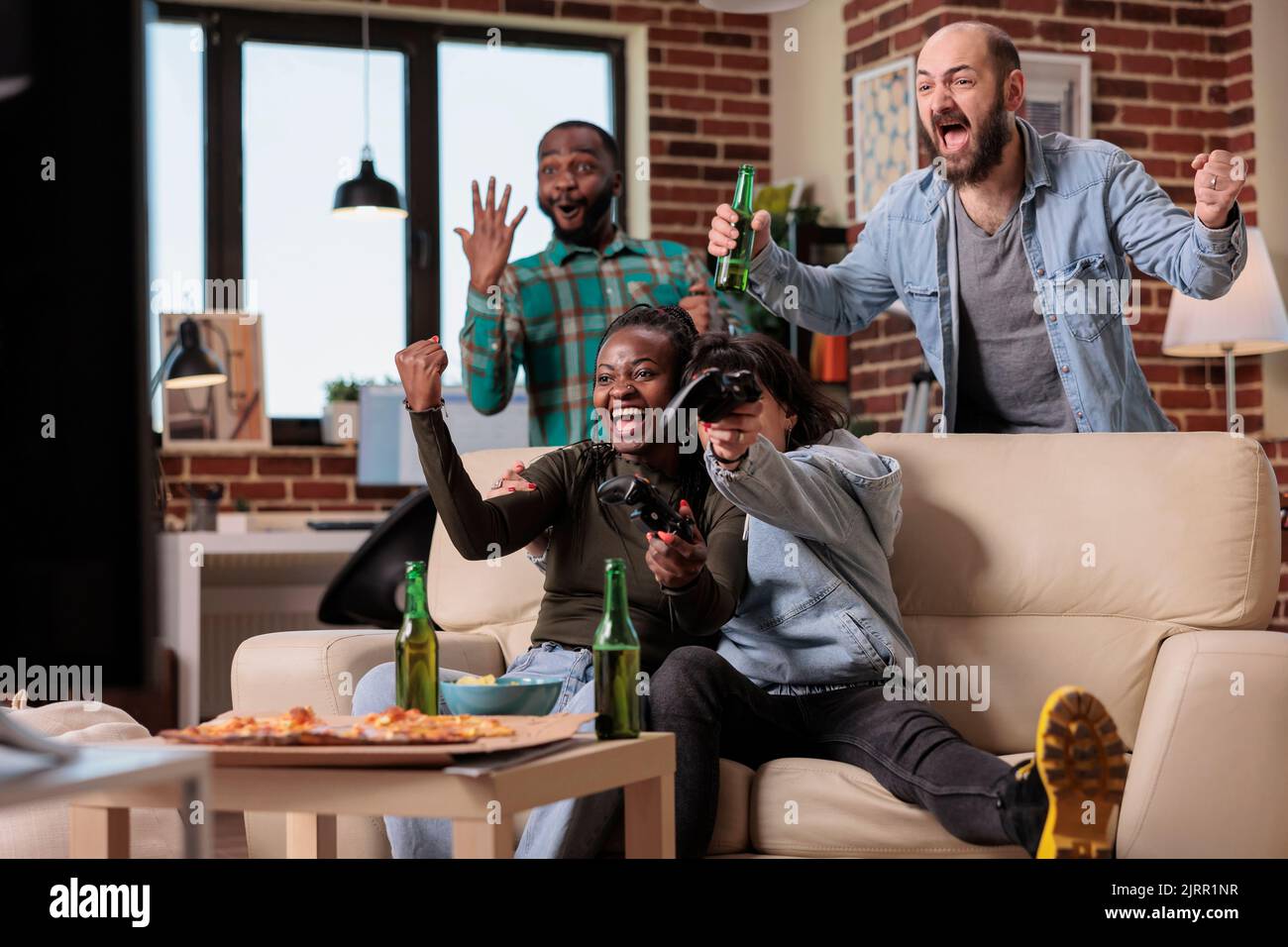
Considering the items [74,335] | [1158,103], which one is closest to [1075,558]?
[74,335]

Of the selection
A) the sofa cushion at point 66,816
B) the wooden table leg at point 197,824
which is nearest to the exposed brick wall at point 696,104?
the sofa cushion at point 66,816

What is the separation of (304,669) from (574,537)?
438mm

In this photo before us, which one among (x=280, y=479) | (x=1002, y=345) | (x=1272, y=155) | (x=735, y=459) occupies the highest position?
(x=1272, y=155)

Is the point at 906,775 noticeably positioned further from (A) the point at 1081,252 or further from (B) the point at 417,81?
(B) the point at 417,81

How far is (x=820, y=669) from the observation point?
216cm

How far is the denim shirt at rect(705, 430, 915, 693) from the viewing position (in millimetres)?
2154

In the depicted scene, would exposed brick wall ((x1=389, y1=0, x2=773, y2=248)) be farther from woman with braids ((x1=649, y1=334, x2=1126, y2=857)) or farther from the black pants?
the black pants

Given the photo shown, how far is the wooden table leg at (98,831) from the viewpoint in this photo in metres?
1.58

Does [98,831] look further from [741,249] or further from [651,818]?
[741,249]

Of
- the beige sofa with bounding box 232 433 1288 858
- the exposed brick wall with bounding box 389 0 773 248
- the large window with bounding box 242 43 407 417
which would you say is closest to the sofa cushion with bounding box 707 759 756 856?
the beige sofa with bounding box 232 433 1288 858

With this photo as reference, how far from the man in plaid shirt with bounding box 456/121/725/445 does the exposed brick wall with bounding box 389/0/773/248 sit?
231 cm
